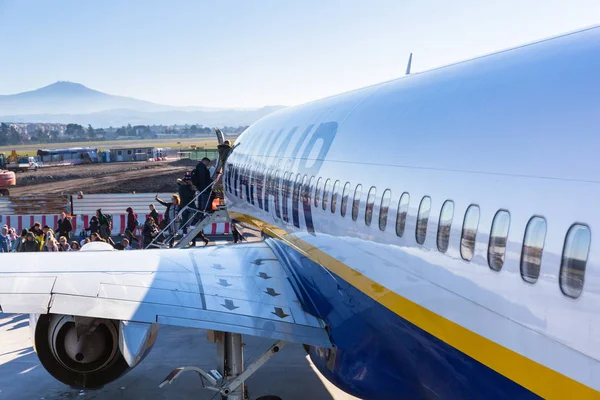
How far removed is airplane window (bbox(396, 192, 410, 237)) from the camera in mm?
6125

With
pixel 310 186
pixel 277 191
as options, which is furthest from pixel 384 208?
pixel 277 191

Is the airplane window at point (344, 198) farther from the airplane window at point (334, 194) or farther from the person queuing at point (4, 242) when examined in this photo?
the person queuing at point (4, 242)

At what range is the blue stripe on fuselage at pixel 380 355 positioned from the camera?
501 cm

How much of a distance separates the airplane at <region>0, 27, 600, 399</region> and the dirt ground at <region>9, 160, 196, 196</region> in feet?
142

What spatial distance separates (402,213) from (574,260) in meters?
2.38

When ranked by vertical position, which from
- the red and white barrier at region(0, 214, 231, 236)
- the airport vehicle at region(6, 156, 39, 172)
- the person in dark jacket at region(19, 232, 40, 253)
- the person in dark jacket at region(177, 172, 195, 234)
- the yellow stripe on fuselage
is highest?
the yellow stripe on fuselage

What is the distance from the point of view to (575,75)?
14.4ft

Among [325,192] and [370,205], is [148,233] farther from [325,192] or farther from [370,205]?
[370,205]

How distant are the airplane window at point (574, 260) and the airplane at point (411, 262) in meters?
0.01

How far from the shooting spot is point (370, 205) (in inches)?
277

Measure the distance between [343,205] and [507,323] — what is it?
367 cm

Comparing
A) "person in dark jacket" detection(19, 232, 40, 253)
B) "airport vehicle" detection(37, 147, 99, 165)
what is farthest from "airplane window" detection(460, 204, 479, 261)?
"airport vehicle" detection(37, 147, 99, 165)

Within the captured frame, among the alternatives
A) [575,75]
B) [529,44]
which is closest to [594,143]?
[575,75]

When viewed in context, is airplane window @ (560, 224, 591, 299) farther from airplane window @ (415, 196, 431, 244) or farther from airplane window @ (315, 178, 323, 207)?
airplane window @ (315, 178, 323, 207)
